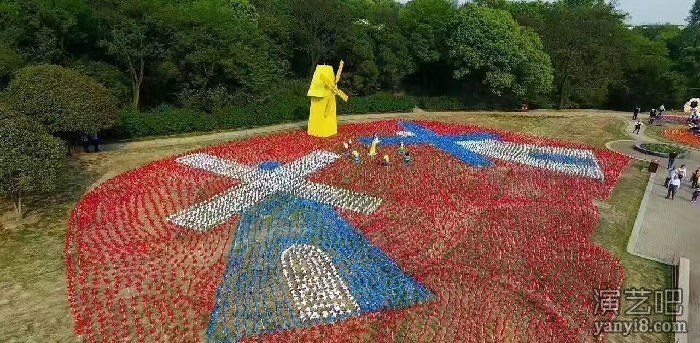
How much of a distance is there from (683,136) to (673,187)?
1556 cm

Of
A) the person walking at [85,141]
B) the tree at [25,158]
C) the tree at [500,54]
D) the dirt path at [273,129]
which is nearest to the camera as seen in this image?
the tree at [25,158]

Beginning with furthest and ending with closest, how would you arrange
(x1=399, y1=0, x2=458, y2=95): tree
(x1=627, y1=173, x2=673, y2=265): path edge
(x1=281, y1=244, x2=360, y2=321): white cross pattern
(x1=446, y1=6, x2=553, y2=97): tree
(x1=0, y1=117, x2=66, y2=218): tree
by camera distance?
(x1=399, y1=0, x2=458, y2=95): tree, (x1=446, y1=6, x2=553, y2=97): tree, (x1=0, y1=117, x2=66, y2=218): tree, (x1=627, y1=173, x2=673, y2=265): path edge, (x1=281, y1=244, x2=360, y2=321): white cross pattern

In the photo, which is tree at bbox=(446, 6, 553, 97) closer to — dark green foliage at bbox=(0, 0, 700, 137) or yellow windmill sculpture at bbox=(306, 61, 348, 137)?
dark green foliage at bbox=(0, 0, 700, 137)

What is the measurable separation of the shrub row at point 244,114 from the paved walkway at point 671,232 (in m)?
22.7

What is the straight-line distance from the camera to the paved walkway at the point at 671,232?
14656mm

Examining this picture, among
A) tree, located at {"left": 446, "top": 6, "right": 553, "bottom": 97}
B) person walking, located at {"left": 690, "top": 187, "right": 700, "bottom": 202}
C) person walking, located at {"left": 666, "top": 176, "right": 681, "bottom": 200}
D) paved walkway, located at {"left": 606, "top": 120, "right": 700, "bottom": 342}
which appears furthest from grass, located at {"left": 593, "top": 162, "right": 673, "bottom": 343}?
tree, located at {"left": 446, "top": 6, "right": 553, "bottom": 97}

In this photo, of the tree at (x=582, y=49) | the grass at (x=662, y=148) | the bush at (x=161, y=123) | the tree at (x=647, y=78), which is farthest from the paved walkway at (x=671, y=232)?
the tree at (x=647, y=78)

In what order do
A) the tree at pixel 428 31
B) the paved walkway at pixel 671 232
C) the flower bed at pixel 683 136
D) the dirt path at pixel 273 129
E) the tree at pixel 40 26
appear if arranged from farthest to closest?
the tree at pixel 428 31, the flower bed at pixel 683 136, the tree at pixel 40 26, the dirt path at pixel 273 129, the paved walkway at pixel 671 232

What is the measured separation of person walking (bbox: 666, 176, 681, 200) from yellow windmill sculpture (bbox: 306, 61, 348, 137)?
670 inches

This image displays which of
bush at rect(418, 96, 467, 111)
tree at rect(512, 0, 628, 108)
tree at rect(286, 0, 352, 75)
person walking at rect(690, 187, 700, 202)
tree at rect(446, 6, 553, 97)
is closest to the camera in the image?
person walking at rect(690, 187, 700, 202)

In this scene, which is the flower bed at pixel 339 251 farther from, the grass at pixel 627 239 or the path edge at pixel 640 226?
the path edge at pixel 640 226

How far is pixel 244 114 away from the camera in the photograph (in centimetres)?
3509

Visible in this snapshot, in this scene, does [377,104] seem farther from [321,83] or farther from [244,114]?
[321,83]

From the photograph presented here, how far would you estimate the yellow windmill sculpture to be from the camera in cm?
2895
